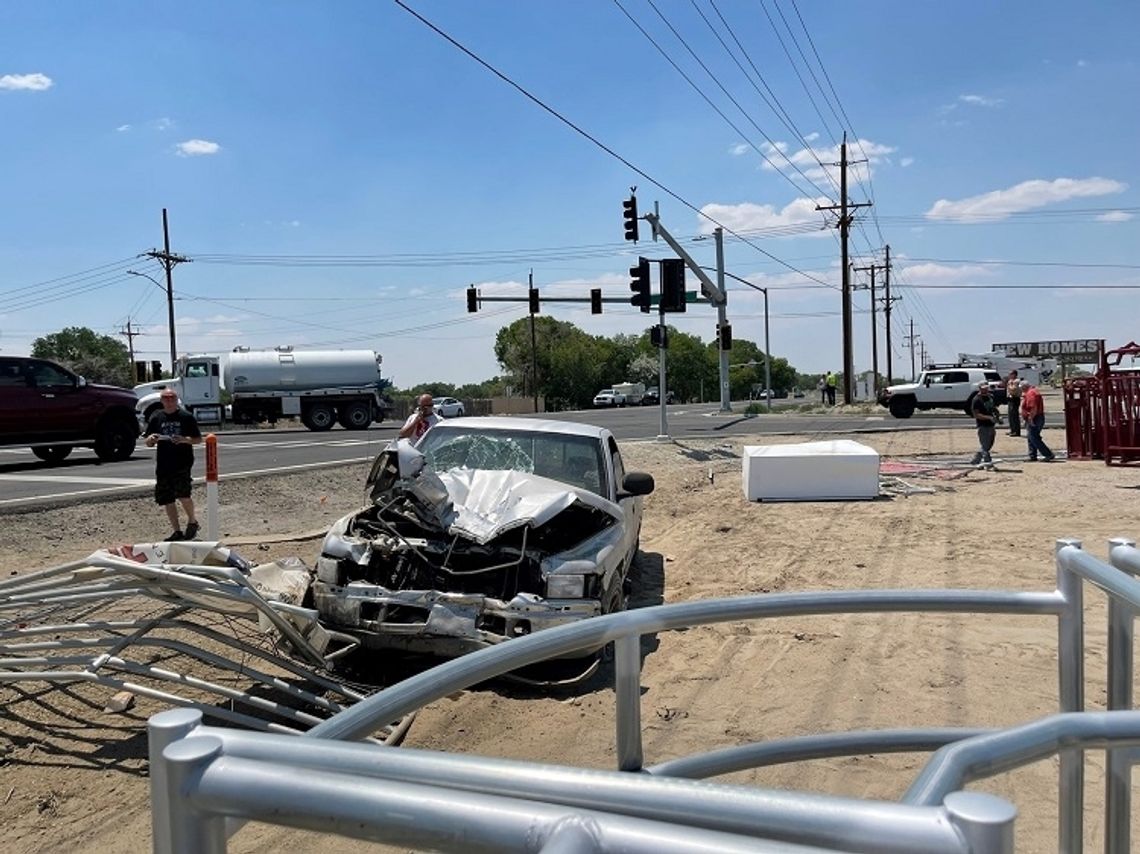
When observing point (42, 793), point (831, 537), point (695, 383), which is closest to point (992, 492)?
→ point (831, 537)

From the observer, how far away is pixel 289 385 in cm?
3838

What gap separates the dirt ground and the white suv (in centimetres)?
2504

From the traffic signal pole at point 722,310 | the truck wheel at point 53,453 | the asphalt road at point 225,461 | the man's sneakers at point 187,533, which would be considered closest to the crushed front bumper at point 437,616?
the man's sneakers at point 187,533

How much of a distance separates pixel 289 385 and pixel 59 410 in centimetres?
2126

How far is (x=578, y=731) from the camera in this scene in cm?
499

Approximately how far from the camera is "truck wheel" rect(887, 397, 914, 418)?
122ft

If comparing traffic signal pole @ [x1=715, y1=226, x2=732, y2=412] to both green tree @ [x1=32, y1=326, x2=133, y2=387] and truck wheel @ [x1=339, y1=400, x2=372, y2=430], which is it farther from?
green tree @ [x1=32, y1=326, x2=133, y2=387]

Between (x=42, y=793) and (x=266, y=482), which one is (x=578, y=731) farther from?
(x=266, y=482)

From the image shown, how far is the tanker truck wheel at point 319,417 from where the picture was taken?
38375 millimetres

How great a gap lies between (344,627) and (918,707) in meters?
3.48

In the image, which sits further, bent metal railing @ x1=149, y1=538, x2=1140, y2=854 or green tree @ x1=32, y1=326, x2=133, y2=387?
green tree @ x1=32, y1=326, x2=133, y2=387

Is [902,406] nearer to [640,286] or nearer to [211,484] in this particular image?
[640,286]

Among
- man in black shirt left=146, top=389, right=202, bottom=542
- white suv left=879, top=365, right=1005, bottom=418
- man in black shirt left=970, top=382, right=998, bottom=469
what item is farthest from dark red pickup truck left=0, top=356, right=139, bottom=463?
white suv left=879, top=365, right=1005, bottom=418

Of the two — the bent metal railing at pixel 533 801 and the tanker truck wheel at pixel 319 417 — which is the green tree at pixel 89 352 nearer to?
the tanker truck wheel at pixel 319 417
